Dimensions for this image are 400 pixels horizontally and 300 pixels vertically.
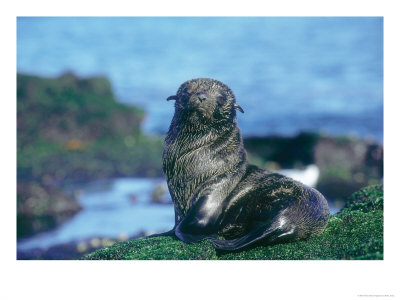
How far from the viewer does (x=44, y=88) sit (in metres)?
18.3

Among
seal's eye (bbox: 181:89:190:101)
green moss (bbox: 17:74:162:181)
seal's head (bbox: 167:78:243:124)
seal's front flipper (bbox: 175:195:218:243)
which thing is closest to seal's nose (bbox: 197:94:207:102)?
seal's head (bbox: 167:78:243:124)

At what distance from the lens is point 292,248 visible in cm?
579

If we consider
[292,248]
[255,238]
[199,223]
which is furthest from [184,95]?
[292,248]

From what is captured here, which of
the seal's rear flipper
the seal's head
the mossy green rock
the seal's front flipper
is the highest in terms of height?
the seal's head

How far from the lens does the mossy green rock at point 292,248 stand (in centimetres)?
552

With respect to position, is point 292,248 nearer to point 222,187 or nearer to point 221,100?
point 222,187

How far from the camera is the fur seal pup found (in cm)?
571

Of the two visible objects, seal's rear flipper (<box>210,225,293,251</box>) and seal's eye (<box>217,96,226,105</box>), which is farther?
seal's eye (<box>217,96,226,105</box>)

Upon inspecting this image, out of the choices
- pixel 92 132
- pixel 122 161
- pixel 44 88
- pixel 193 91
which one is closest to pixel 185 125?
pixel 193 91

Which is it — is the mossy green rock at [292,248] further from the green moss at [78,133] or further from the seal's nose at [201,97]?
the green moss at [78,133]

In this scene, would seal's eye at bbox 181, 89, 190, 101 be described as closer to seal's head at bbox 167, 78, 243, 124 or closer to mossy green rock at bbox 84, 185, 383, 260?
seal's head at bbox 167, 78, 243, 124

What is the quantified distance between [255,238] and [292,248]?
51cm
